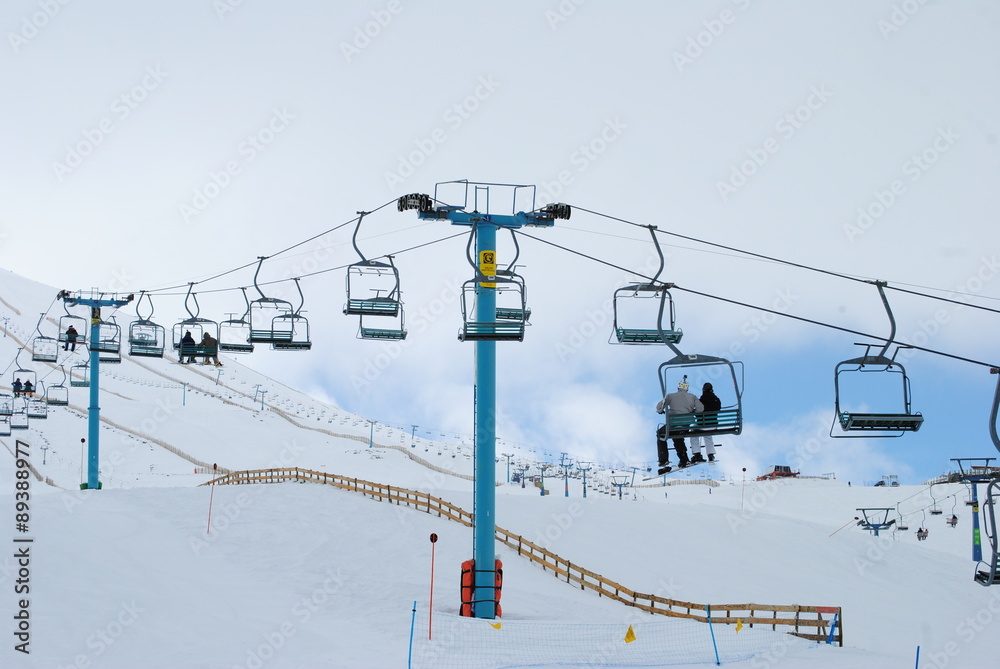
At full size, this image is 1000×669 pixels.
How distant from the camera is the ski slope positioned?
16.8m

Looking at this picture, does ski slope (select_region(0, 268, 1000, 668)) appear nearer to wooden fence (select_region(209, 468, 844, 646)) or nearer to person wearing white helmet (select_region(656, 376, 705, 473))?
wooden fence (select_region(209, 468, 844, 646))

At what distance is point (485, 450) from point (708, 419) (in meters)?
8.10

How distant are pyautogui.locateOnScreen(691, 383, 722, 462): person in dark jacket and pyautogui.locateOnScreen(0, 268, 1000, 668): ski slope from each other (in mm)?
6731

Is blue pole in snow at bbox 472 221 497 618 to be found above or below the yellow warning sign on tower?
below

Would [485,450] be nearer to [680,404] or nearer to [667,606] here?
[680,404]

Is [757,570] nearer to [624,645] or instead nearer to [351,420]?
[624,645]

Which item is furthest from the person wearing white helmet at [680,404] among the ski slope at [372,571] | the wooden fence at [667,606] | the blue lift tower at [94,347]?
the blue lift tower at [94,347]

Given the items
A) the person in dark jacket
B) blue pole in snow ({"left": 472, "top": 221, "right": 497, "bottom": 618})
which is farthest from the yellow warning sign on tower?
the person in dark jacket

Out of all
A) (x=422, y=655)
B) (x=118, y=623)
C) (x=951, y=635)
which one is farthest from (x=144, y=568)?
(x=951, y=635)

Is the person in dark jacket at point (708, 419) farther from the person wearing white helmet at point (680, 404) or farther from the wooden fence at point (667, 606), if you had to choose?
the wooden fence at point (667, 606)

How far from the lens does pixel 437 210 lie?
19250mm

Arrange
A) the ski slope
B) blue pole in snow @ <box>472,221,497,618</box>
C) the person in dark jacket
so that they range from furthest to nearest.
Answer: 1. blue pole in snow @ <box>472,221,497,618</box>
2. the ski slope
3. the person in dark jacket

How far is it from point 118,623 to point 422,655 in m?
5.93

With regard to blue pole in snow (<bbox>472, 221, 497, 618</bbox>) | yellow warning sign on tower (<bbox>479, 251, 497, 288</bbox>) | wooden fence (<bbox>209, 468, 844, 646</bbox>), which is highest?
yellow warning sign on tower (<bbox>479, 251, 497, 288</bbox>)
